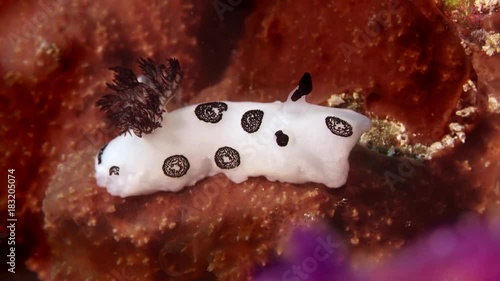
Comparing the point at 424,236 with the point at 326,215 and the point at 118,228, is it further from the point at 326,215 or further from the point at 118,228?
the point at 118,228

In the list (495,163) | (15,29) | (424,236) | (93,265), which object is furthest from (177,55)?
(495,163)

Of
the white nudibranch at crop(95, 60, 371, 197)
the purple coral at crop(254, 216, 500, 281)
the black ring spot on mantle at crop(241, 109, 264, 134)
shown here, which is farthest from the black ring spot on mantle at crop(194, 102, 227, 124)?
the purple coral at crop(254, 216, 500, 281)

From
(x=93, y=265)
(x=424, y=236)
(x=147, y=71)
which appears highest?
(x=147, y=71)

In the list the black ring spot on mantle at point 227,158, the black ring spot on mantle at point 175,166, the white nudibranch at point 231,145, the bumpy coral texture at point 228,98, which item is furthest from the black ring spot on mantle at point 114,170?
the black ring spot on mantle at point 227,158

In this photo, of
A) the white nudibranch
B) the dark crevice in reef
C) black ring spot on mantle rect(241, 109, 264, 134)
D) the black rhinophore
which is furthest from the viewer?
the dark crevice in reef

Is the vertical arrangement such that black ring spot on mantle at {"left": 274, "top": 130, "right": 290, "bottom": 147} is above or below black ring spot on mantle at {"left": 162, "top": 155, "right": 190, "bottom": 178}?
above

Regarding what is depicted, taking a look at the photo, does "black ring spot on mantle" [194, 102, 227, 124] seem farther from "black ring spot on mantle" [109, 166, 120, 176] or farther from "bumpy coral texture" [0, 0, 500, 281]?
"black ring spot on mantle" [109, 166, 120, 176]
